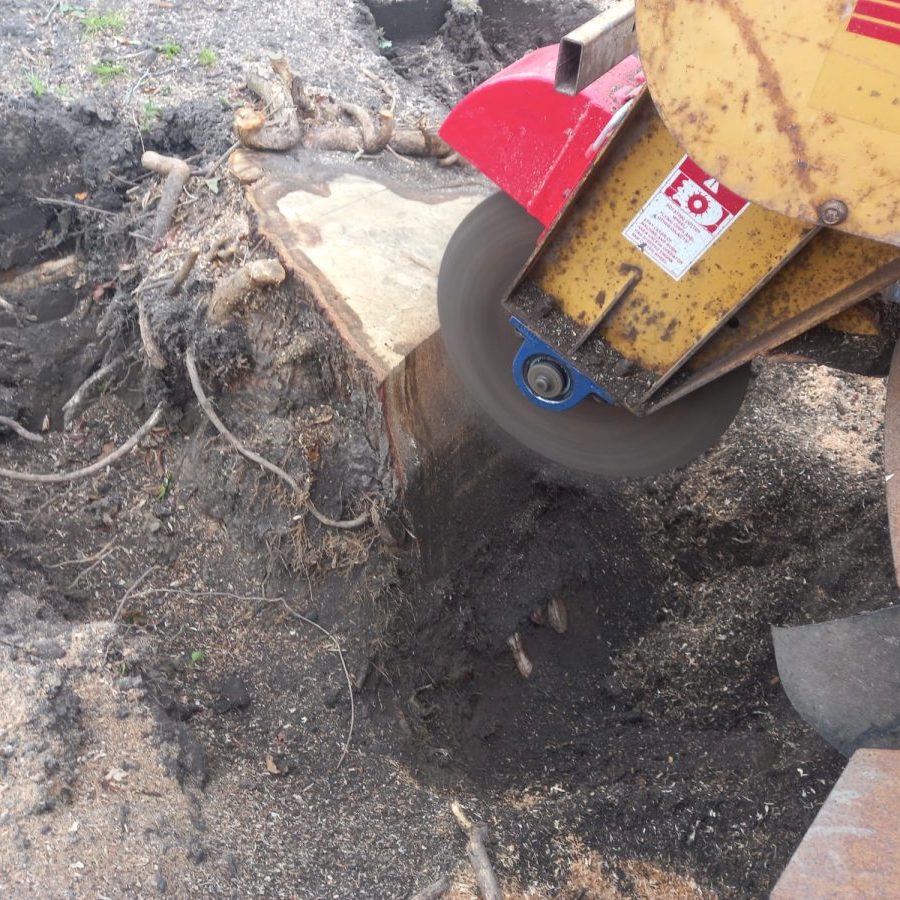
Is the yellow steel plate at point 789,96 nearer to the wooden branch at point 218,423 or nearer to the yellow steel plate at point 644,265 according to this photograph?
the yellow steel plate at point 644,265

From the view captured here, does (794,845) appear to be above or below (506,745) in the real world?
above

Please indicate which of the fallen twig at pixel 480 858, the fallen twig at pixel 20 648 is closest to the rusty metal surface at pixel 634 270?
the fallen twig at pixel 480 858

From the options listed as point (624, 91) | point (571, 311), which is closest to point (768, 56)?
point (624, 91)

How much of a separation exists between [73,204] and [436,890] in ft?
12.2

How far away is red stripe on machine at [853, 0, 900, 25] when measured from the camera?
1631 mm

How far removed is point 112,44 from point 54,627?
3652mm

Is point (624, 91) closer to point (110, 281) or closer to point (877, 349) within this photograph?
point (877, 349)

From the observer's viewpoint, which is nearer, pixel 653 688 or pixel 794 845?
pixel 794 845

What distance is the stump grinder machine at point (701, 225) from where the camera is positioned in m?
1.77

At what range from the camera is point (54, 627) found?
2.89 meters

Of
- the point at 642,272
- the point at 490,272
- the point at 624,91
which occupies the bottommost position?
the point at 490,272

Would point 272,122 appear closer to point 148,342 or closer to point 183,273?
point 183,273

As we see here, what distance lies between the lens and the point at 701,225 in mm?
2355

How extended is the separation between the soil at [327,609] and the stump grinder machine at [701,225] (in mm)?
518
